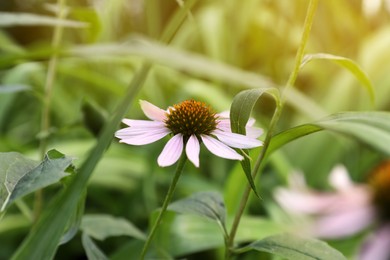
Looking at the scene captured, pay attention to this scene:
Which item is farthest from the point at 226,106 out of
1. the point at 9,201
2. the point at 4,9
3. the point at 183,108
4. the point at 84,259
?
the point at 4,9

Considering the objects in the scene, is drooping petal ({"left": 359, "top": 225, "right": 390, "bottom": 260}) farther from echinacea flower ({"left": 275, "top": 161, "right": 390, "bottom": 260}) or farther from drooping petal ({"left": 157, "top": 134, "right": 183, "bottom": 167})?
drooping petal ({"left": 157, "top": 134, "right": 183, "bottom": 167})

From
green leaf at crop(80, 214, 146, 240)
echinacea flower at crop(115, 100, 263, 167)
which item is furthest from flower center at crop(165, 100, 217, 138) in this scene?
green leaf at crop(80, 214, 146, 240)

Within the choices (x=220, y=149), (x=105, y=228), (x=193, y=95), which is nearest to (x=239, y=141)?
(x=220, y=149)

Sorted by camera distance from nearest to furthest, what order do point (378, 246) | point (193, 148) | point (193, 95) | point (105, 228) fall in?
point (378, 246) → point (193, 148) → point (105, 228) → point (193, 95)

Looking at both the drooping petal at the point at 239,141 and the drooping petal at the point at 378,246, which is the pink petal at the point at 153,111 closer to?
the drooping petal at the point at 239,141

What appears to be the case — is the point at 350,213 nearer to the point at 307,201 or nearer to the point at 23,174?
the point at 307,201

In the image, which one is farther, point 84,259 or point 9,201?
point 84,259

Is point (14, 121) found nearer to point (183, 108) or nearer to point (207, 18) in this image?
point (207, 18)
